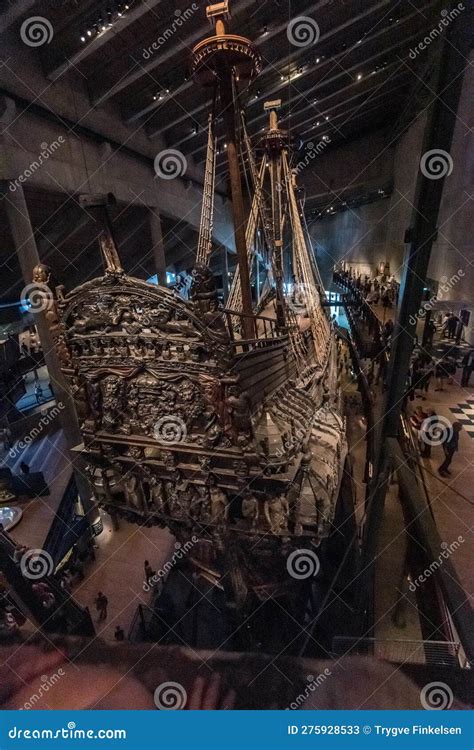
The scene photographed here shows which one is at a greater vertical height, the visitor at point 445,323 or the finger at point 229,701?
the visitor at point 445,323

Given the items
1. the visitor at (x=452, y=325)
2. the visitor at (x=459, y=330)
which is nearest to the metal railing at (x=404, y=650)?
the visitor at (x=459, y=330)

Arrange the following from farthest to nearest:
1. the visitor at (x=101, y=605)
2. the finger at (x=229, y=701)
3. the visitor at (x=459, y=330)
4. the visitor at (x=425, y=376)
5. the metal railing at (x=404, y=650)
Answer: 1. the visitor at (x=459, y=330)
2. the visitor at (x=425, y=376)
3. the visitor at (x=101, y=605)
4. the finger at (x=229, y=701)
5. the metal railing at (x=404, y=650)

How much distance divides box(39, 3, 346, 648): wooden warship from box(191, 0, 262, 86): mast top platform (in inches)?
0.5

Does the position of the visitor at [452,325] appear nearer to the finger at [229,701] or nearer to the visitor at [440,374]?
the visitor at [440,374]

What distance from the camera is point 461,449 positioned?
4184mm

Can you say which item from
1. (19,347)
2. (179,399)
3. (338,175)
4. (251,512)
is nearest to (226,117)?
(179,399)

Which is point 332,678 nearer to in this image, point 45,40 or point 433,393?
point 433,393

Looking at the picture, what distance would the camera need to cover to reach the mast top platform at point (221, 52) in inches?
124

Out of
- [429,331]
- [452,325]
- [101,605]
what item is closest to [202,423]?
[101,605]

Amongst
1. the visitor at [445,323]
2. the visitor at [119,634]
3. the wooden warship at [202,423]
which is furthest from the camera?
the visitor at [445,323]

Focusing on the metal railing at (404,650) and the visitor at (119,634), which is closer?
the metal railing at (404,650)

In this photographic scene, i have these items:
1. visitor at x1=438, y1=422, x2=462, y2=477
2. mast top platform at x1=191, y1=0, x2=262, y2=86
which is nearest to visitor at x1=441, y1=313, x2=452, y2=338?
visitor at x1=438, y1=422, x2=462, y2=477

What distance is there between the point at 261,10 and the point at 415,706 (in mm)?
10445

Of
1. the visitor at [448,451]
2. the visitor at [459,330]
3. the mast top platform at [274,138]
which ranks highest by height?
the mast top platform at [274,138]
